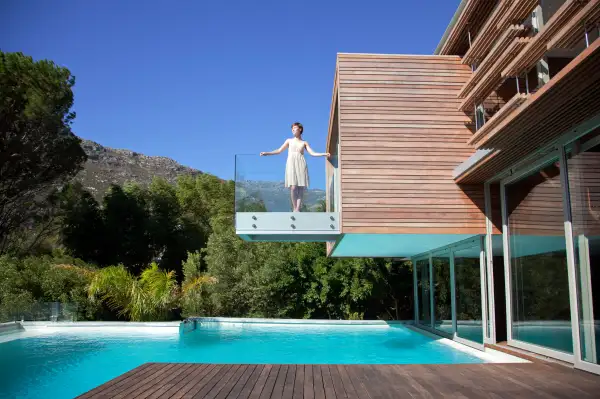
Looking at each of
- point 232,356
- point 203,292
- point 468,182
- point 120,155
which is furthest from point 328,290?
point 120,155

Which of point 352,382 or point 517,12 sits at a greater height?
point 517,12

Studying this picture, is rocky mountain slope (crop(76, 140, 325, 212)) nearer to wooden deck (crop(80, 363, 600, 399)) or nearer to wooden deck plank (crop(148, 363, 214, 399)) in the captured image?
wooden deck plank (crop(148, 363, 214, 399))

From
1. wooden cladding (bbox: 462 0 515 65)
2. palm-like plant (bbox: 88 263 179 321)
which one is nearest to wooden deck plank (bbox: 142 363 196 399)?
wooden cladding (bbox: 462 0 515 65)

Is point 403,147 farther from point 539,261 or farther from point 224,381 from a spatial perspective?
point 224,381

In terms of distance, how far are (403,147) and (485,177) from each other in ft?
4.55

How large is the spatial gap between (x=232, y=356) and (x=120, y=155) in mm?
51218

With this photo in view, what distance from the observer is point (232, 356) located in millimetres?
9000

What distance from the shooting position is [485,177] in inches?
300

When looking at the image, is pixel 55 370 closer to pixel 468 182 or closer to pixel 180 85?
pixel 468 182

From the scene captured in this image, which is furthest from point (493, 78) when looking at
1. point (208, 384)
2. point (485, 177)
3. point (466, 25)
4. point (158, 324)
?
point (158, 324)

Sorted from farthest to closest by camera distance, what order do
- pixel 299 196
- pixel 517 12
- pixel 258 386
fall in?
1. pixel 299 196
2. pixel 517 12
3. pixel 258 386

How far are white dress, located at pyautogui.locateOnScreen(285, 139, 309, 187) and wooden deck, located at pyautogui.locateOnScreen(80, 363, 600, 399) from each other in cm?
356

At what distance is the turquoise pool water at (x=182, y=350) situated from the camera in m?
7.29

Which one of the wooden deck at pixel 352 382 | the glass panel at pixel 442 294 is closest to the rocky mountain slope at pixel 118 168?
the glass panel at pixel 442 294
